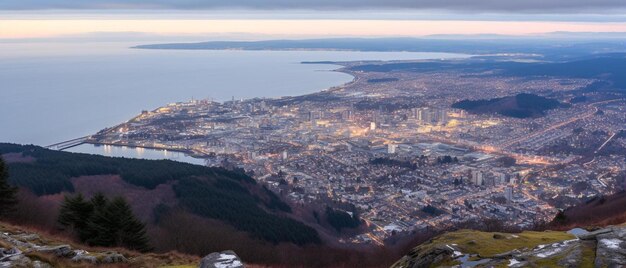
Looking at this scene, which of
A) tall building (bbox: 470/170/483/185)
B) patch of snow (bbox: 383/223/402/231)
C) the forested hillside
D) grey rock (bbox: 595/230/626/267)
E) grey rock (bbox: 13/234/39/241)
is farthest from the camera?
tall building (bbox: 470/170/483/185)

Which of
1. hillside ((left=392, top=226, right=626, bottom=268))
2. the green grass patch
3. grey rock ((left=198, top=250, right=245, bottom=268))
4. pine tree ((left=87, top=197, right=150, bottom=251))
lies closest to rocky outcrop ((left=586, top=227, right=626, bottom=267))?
hillside ((left=392, top=226, right=626, bottom=268))

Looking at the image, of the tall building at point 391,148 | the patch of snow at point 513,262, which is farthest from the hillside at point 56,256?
the tall building at point 391,148

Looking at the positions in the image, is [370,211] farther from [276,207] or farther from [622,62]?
[622,62]

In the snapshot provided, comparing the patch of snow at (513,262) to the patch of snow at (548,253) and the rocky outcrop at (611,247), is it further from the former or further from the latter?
the rocky outcrop at (611,247)

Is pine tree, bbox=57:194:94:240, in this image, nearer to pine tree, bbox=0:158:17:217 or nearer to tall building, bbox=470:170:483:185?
pine tree, bbox=0:158:17:217

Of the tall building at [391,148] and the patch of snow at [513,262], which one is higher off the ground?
the patch of snow at [513,262]

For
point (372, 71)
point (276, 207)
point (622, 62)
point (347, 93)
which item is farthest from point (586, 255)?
point (622, 62)
